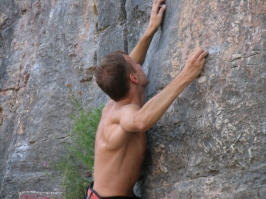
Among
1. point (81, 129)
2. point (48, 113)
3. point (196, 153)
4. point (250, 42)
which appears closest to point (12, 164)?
point (48, 113)

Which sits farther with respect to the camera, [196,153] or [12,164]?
[12,164]

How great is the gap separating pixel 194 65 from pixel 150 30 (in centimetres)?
88

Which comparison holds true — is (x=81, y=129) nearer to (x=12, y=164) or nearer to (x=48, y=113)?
(x=48, y=113)

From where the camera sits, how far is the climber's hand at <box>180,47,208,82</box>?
3.50 metres

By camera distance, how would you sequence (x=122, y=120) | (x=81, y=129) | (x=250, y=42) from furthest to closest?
(x=81, y=129), (x=122, y=120), (x=250, y=42)

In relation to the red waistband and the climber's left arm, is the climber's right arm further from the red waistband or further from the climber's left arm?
the climber's left arm

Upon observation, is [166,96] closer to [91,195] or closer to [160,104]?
[160,104]

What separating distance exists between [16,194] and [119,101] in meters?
3.14

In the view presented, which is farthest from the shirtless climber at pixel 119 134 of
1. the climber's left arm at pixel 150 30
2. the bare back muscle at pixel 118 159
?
the climber's left arm at pixel 150 30

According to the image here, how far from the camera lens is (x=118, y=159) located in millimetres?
3834

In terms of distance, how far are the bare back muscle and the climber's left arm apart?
611mm

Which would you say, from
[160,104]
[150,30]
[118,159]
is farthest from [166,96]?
[150,30]

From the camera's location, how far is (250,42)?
11.1ft

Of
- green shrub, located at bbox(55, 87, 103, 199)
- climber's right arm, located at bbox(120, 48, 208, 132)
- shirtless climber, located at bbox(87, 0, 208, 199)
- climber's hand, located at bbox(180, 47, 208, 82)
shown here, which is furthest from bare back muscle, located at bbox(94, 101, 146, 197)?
green shrub, located at bbox(55, 87, 103, 199)
